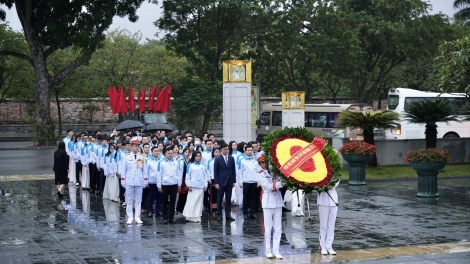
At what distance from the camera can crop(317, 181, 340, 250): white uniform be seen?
10.9 meters

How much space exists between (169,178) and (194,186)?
0.59 m

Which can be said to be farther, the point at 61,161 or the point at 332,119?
the point at 332,119

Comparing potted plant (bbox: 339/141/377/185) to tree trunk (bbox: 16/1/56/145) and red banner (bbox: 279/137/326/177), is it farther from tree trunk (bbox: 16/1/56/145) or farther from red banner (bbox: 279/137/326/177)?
tree trunk (bbox: 16/1/56/145)

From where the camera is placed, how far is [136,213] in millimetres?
14086

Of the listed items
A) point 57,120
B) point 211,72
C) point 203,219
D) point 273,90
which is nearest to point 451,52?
point 203,219

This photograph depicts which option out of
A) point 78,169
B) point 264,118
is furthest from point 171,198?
point 264,118

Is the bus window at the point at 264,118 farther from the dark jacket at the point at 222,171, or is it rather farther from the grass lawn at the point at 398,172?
the dark jacket at the point at 222,171

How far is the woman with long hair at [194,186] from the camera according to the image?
14445 millimetres

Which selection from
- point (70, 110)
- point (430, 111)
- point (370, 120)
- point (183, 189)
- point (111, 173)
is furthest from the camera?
point (70, 110)

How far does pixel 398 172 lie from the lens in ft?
80.5

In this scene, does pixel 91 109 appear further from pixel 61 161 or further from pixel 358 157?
pixel 358 157

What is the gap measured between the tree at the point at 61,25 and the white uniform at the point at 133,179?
2250cm

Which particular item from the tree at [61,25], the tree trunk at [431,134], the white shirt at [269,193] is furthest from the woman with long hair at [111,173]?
the tree at [61,25]

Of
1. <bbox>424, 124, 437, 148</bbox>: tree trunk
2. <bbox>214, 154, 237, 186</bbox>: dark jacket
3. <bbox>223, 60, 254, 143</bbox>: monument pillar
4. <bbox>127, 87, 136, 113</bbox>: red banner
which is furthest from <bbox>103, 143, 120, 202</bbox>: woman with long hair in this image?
<bbox>127, 87, 136, 113</bbox>: red banner
